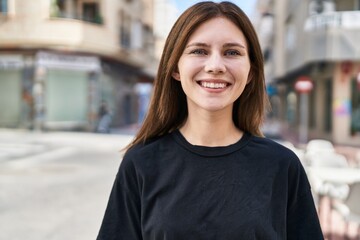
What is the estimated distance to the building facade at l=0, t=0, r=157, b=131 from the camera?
18703mm

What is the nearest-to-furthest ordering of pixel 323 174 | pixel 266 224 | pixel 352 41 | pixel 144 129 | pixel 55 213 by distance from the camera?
1. pixel 266 224
2. pixel 144 129
3. pixel 323 174
4. pixel 55 213
5. pixel 352 41

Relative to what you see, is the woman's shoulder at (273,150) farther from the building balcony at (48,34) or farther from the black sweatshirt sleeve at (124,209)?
the building balcony at (48,34)

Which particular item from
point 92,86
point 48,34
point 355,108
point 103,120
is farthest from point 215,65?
point 92,86

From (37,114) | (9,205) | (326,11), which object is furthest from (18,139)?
(326,11)

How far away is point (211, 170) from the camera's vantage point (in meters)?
1.33

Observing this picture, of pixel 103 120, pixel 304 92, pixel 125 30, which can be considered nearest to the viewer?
pixel 304 92

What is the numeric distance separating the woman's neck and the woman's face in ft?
0.17

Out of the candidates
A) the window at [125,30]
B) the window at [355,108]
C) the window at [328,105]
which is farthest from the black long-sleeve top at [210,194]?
the window at [125,30]

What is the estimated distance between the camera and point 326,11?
52.2ft

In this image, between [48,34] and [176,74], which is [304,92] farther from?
[176,74]

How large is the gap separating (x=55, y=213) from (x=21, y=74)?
15.6 m

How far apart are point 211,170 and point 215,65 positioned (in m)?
0.35

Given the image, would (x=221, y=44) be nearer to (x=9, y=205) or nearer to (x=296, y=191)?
(x=296, y=191)

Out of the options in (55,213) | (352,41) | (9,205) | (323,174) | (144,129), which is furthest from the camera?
(352,41)
